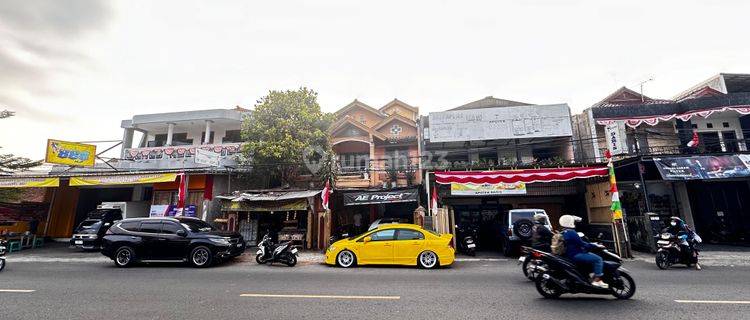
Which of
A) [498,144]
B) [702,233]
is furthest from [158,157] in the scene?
[702,233]

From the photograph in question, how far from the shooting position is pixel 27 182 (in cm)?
1745

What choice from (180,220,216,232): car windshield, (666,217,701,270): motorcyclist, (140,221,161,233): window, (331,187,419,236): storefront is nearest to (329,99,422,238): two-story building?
(331,187,419,236): storefront

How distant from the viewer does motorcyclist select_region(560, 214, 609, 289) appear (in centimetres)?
602

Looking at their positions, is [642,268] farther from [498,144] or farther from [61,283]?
[61,283]

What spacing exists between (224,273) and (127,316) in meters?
4.47

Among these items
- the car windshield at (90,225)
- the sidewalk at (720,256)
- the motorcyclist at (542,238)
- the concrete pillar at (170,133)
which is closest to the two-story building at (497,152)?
the sidewalk at (720,256)

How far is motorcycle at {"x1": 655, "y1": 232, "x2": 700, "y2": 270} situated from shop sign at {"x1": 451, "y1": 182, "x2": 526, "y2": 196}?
17.3ft

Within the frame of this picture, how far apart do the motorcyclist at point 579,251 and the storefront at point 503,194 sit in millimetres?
7588

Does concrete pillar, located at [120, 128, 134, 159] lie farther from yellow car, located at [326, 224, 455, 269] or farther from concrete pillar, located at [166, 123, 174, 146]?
yellow car, located at [326, 224, 455, 269]

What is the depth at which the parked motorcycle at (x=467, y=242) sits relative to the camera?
42.9ft

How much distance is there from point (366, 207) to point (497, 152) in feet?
28.0

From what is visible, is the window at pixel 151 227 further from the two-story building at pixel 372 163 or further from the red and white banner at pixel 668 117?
the red and white banner at pixel 668 117

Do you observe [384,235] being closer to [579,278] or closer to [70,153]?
[579,278]

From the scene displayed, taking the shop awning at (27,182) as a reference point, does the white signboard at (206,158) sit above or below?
above
